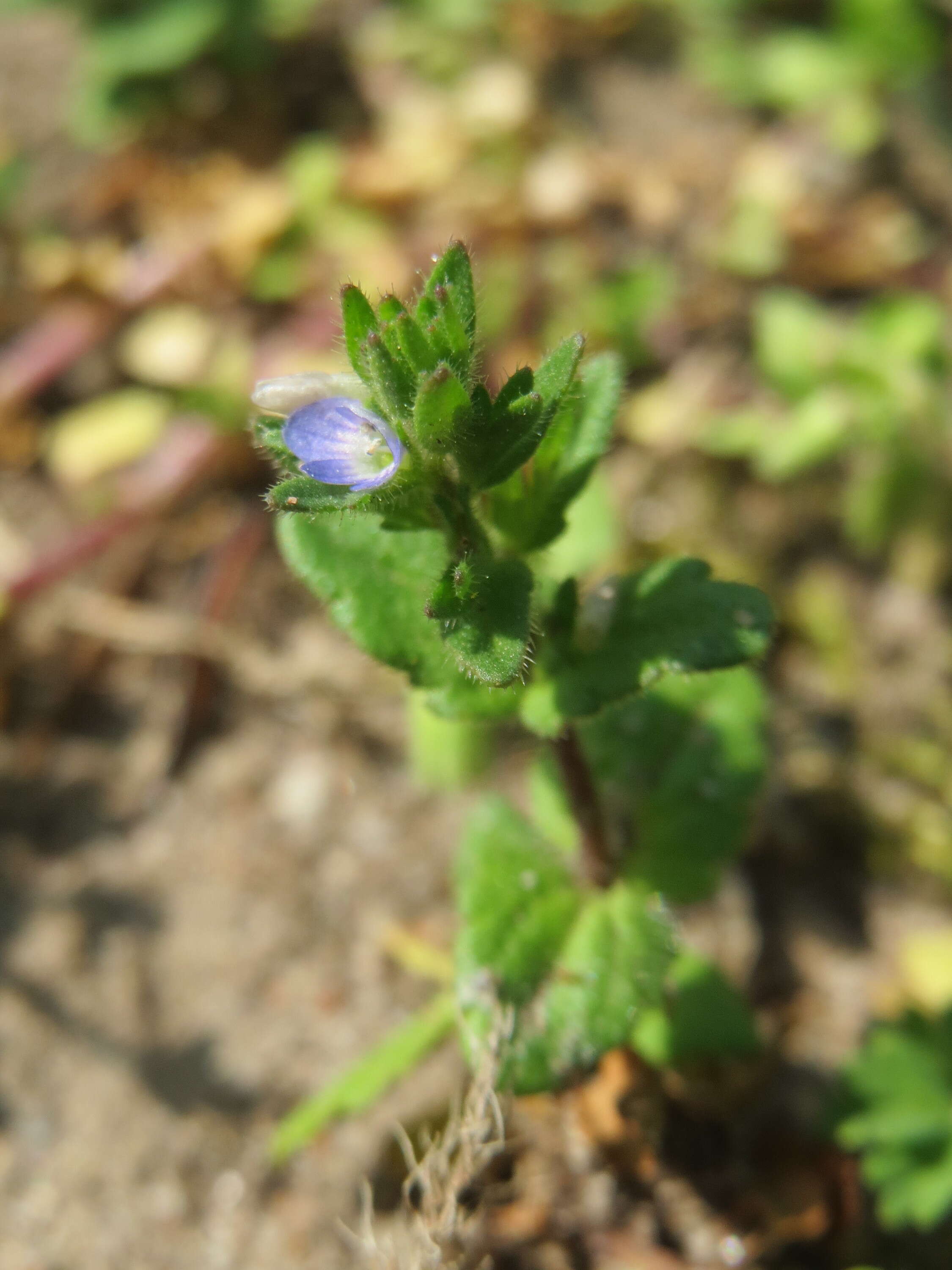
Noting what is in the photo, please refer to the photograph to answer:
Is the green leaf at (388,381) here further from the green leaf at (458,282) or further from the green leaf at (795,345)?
the green leaf at (795,345)

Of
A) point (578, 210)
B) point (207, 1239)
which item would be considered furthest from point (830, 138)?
point (207, 1239)

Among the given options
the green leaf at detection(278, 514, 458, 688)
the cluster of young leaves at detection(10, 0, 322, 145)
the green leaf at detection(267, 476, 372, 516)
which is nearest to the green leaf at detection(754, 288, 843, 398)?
the green leaf at detection(278, 514, 458, 688)

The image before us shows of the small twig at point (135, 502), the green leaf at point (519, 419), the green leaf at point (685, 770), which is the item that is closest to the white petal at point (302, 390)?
the green leaf at point (519, 419)

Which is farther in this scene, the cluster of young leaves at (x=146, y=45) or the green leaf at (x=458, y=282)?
the cluster of young leaves at (x=146, y=45)

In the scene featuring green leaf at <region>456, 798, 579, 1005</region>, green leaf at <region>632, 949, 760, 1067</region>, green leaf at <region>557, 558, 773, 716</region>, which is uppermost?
green leaf at <region>557, 558, 773, 716</region>

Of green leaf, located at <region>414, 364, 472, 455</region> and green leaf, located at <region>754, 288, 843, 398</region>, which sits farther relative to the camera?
green leaf, located at <region>754, 288, 843, 398</region>

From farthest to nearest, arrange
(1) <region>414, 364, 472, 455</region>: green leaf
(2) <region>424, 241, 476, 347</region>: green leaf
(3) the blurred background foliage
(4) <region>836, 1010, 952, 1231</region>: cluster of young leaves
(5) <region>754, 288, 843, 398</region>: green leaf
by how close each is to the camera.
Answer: (5) <region>754, 288, 843, 398</region>: green leaf < (3) the blurred background foliage < (4) <region>836, 1010, 952, 1231</region>: cluster of young leaves < (2) <region>424, 241, 476, 347</region>: green leaf < (1) <region>414, 364, 472, 455</region>: green leaf

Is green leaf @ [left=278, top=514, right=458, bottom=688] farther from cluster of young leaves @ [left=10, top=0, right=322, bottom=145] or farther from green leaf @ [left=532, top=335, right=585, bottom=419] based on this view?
cluster of young leaves @ [left=10, top=0, right=322, bottom=145]
